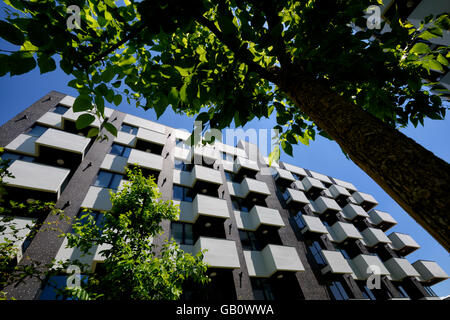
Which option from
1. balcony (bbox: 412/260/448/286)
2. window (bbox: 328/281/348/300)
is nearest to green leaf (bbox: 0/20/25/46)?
window (bbox: 328/281/348/300)

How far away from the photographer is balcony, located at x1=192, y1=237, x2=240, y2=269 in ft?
32.5

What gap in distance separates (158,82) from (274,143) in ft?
5.57

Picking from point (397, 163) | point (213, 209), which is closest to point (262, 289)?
point (213, 209)

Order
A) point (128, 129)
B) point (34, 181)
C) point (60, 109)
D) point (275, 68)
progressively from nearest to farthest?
point (275, 68) → point (34, 181) → point (60, 109) → point (128, 129)

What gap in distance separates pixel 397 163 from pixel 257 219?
531 inches

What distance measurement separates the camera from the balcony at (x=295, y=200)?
17812 millimetres

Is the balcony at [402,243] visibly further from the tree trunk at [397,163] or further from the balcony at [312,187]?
the tree trunk at [397,163]

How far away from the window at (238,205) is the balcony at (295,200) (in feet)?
16.9

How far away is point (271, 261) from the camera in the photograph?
1145 cm

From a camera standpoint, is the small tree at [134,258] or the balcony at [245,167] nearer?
the small tree at [134,258]

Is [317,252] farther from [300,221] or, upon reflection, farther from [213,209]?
[213,209]

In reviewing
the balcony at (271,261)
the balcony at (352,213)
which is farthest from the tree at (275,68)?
the balcony at (352,213)

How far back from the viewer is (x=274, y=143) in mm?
2666
